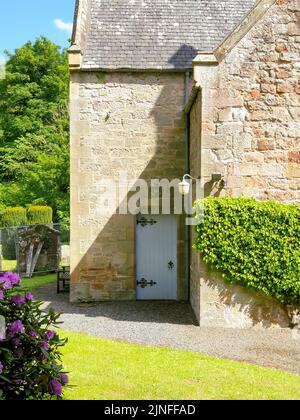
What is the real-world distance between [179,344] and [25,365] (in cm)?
420

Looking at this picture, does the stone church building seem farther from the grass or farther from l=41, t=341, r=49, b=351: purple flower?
l=41, t=341, r=49, b=351: purple flower

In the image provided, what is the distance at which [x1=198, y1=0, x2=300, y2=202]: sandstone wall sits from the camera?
10.3m

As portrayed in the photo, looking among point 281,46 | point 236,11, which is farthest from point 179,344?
point 236,11

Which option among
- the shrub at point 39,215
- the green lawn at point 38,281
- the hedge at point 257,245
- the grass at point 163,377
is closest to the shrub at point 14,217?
the shrub at point 39,215

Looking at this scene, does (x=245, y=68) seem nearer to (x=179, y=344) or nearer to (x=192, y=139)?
(x=192, y=139)

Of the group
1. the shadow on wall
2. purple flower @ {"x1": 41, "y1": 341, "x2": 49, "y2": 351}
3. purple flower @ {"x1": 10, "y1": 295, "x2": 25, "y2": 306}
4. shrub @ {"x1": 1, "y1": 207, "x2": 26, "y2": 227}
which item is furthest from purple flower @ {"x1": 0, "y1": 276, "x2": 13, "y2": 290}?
shrub @ {"x1": 1, "y1": 207, "x2": 26, "y2": 227}

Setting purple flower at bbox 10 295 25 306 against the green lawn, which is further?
the green lawn

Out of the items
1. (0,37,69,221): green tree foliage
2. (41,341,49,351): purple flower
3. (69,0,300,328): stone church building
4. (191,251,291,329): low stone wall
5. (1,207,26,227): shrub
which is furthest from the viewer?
(0,37,69,221): green tree foliage

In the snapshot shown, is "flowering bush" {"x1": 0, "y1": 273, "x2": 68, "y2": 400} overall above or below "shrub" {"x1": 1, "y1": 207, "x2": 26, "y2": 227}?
below

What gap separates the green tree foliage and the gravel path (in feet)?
57.9

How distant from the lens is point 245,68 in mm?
10336

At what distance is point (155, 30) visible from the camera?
14273mm

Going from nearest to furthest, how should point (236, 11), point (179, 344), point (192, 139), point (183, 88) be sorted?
point (179, 344), point (192, 139), point (183, 88), point (236, 11)

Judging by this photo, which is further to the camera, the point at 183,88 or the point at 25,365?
the point at 183,88
